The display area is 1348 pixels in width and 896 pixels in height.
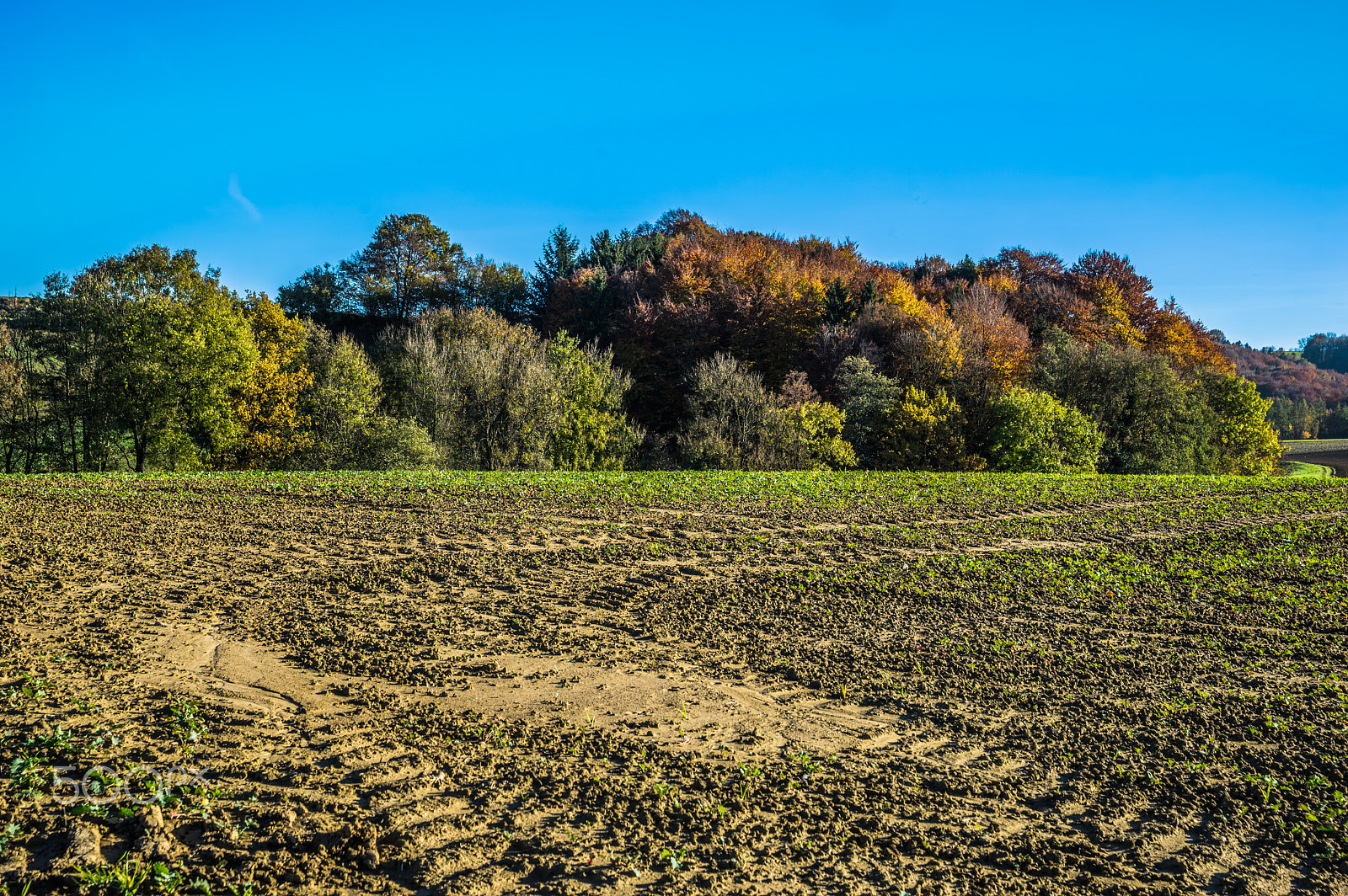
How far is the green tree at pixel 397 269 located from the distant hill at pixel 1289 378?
112632 millimetres

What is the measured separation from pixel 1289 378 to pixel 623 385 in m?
123

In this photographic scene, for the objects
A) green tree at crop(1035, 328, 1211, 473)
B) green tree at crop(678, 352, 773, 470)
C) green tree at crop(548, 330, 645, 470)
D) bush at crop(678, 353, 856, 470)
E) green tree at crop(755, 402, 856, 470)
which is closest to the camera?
green tree at crop(678, 352, 773, 470)

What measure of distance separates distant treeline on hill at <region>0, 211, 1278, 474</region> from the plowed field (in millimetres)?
24877

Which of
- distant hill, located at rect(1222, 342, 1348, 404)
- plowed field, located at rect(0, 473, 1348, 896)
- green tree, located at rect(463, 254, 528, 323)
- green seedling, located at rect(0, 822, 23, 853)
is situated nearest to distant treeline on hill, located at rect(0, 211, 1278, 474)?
green tree, located at rect(463, 254, 528, 323)

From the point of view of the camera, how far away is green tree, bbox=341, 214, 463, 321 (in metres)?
63.6

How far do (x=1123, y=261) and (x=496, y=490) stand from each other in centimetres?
6819

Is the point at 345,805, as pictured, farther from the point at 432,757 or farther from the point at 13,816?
the point at 13,816

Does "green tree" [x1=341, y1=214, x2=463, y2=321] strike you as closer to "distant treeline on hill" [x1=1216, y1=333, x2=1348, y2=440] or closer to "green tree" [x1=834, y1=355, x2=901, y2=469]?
"green tree" [x1=834, y1=355, x2=901, y2=469]

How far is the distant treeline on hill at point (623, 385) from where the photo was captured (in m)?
38.9

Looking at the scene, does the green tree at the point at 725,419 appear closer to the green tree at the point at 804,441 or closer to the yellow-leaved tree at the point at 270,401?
the green tree at the point at 804,441

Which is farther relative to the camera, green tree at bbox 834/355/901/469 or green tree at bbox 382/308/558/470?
green tree at bbox 834/355/901/469

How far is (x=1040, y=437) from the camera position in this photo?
39.3 meters

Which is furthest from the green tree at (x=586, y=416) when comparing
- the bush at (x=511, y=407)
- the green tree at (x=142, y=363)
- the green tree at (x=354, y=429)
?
the green tree at (x=142, y=363)

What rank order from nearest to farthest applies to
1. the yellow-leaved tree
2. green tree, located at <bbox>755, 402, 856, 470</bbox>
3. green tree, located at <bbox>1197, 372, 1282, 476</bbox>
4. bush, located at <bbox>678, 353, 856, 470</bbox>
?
bush, located at <bbox>678, 353, 856, 470</bbox>
green tree, located at <bbox>755, 402, 856, 470</bbox>
the yellow-leaved tree
green tree, located at <bbox>1197, 372, 1282, 476</bbox>
